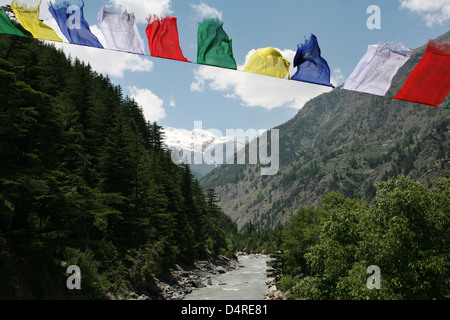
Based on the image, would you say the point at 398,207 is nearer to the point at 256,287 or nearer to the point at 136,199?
the point at 136,199

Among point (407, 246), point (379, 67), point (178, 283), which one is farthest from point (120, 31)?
point (178, 283)

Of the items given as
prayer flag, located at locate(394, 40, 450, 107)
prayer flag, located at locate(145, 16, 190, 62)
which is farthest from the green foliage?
prayer flag, located at locate(145, 16, 190, 62)

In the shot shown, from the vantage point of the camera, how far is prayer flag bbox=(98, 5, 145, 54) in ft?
37.4

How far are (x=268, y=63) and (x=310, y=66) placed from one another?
5.88ft

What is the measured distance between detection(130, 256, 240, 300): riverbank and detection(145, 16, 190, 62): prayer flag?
78.2ft

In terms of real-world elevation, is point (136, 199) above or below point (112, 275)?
above

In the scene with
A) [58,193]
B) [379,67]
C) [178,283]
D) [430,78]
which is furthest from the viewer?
[178,283]

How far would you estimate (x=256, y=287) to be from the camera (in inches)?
1865

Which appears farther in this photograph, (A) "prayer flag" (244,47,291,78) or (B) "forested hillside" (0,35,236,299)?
(B) "forested hillside" (0,35,236,299)

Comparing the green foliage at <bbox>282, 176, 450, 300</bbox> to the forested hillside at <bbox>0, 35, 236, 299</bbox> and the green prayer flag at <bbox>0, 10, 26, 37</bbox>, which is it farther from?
the green prayer flag at <bbox>0, 10, 26, 37</bbox>

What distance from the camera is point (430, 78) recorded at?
10.5m

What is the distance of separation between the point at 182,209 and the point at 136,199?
66.5ft

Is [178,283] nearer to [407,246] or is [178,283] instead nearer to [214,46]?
[407,246]
